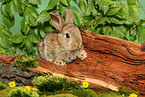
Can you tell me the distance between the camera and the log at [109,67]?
15.4ft

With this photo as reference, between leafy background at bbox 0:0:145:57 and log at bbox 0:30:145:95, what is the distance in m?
0.98

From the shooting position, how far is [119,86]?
15.3ft

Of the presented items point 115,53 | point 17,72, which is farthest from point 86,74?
point 17,72

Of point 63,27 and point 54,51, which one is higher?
point 63,27

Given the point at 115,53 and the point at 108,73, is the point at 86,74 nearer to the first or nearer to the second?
the point at 108,73

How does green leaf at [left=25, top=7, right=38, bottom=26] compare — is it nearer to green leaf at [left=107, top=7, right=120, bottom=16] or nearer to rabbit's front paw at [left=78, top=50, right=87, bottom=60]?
rabbit's front paw at [left=78, top=50, right=87, bottom=60]

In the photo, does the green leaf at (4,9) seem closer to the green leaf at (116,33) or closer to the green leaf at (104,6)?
the green leaf at (104,6)

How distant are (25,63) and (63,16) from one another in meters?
2.10

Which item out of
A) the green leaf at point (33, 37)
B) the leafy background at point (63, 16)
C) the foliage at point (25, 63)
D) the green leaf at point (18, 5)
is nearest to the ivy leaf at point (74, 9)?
the leafy background at point (63, 16)

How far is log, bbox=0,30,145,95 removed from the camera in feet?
15.4

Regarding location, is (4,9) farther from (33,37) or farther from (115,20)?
(115,20)

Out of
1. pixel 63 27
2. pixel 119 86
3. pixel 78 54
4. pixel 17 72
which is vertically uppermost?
pixel 63 27

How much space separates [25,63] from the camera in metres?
4.80

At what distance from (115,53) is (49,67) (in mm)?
1836
